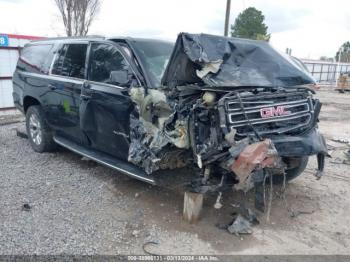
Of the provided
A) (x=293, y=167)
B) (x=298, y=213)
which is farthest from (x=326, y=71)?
(x=298, y=213)

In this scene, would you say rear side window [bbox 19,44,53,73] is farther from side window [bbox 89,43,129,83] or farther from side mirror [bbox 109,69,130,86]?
side mirror [bbox 109,69,130,86]

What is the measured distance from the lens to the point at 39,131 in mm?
6148

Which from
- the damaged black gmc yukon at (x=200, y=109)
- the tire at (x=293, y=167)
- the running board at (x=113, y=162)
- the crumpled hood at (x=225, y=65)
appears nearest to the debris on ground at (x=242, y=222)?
the damaged black gmc yukon at (x=200, y=109)

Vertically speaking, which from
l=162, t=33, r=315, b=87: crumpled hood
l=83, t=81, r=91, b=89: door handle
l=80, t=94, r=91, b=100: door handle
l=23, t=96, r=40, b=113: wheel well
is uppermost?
l=162, t=33, r=315, b=87: crumpled hood

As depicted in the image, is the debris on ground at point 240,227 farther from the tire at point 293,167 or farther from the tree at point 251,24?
the tree at point 251,24

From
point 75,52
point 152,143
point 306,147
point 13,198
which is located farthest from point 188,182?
point 75,52

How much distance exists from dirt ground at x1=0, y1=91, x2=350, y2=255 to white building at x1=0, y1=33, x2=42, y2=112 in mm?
5447

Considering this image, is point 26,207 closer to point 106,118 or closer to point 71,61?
point 106,118

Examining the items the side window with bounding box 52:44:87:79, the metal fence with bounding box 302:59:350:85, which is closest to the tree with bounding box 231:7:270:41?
the metal fence with bounding box 302:59:350:85

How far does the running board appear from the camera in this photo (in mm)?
4034

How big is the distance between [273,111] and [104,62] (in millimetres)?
2285

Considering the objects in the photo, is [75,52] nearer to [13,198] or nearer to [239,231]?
[13,198]

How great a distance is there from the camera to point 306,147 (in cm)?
367

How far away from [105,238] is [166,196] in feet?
3.95
